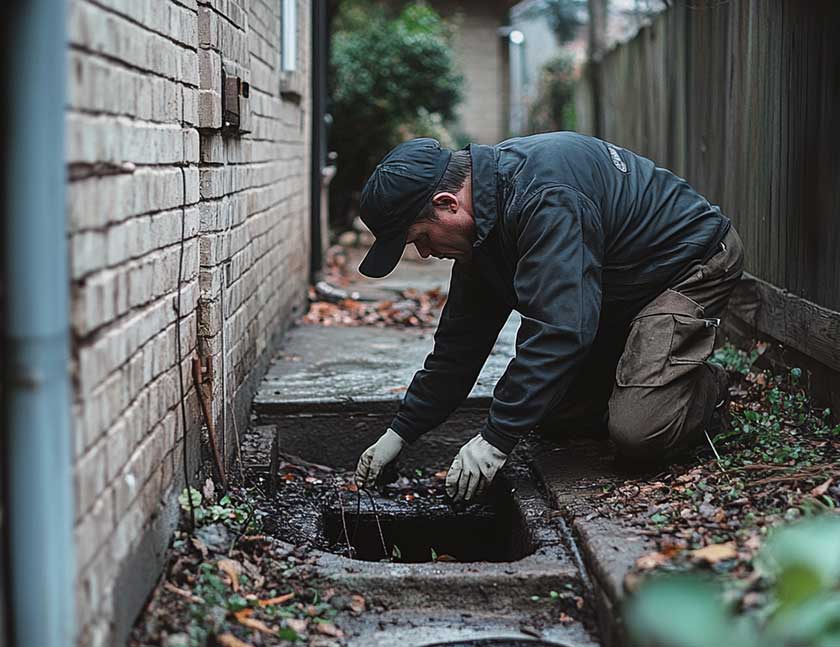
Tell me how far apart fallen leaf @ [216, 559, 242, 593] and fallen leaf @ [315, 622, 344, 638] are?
243 mm

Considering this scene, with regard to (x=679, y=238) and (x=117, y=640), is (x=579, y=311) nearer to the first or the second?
(x=679, y=238)

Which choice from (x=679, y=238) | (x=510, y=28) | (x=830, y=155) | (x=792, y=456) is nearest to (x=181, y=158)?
(x=679, y=238)

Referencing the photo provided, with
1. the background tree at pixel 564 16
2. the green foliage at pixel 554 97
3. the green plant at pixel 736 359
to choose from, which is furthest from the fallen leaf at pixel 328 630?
the background tree at pixel 564 16

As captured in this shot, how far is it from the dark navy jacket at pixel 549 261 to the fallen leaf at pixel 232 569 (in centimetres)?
87

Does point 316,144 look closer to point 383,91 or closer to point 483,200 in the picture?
point 383,91

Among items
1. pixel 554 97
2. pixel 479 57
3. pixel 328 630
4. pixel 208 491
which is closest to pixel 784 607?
pixel 328 630

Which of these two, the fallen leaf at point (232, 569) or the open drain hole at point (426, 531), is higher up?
the fallen leaf at point (232, 569)

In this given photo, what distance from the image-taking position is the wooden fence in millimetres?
3922

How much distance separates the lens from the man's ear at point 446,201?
10.8ft

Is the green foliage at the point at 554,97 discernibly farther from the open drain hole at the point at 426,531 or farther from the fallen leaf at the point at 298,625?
the fallen leaf at the point at 298,625

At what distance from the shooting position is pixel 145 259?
2.52 meters

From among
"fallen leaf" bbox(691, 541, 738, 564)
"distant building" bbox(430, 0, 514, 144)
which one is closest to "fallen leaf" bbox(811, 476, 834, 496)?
"fallen leaf" bbox(691, 541, 738, 564)

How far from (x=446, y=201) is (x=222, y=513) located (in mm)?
1180

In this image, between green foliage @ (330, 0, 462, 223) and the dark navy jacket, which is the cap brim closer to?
the dark navy jacket
